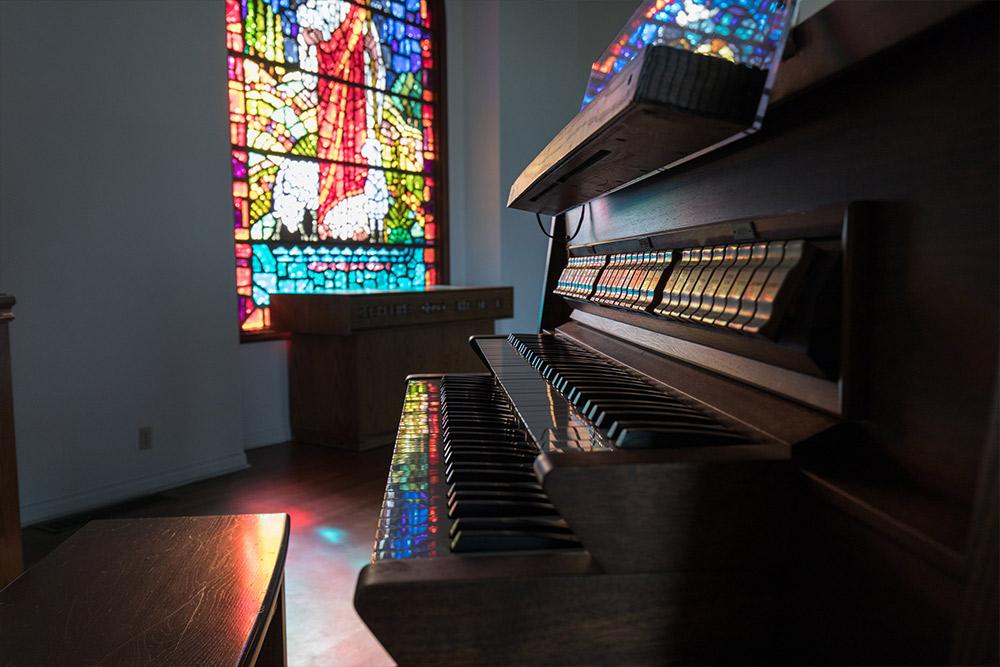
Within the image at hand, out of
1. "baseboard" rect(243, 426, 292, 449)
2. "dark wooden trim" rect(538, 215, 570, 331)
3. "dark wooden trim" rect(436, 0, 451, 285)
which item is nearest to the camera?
"dark wooden trim" rect(538, 215, 570, 331)

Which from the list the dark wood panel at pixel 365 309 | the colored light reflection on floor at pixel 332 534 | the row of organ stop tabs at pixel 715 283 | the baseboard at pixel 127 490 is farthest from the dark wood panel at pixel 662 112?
the dark wood panel at pixel 365 309

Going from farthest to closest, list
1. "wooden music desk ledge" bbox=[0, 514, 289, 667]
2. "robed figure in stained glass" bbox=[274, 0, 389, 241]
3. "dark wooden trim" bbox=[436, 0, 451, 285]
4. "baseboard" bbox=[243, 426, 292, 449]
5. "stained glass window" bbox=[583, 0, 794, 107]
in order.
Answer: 1. "dark wooden trim" bbox=[436, 0, 451, 285]
2. "robed figure in stained glass" bbox=[274, 0, 389, 241]
3. "baseboard" bbox=[243, 426, 292, 449]
4. "wooden music desk ledge" bbox=[0, 514, 289, 667]
5. "stained glass window" bbox=[583, 0, 794, 107]

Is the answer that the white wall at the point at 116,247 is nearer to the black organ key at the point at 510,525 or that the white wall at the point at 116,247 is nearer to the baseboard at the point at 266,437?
the baseboard at the point at 266,437

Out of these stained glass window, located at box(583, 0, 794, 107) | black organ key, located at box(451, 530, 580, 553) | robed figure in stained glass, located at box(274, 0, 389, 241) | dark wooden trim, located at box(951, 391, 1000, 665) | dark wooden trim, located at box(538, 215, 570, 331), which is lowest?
black organ key, located at box(451, 530, 580, 553)

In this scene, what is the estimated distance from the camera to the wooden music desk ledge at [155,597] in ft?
3.78

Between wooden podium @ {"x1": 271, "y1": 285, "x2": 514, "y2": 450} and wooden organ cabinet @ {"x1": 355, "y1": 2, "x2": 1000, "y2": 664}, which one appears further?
wooden podium @ {"x1": 271, "y1": 285, "x2": 514, "y2": 450}

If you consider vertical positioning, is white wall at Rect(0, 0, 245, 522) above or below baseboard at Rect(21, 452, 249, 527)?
above

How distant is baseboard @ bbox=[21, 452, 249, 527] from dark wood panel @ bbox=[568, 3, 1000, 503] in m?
3.46

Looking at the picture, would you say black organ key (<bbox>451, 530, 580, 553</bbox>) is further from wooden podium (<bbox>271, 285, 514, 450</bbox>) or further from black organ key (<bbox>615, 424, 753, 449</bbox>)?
wooden podium (<bbox>271, 285, 514, 450</bbox>)

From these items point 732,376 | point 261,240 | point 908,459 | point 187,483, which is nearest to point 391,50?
point 261,240

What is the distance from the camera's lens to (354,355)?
14.5 ft

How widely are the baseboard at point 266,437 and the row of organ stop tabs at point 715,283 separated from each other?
11.5 feet

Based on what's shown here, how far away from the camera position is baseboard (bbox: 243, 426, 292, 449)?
177 inches

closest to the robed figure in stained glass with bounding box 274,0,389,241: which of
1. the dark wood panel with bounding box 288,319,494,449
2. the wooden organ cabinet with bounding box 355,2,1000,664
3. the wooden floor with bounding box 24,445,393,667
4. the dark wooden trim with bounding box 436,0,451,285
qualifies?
the dark wooden trim with bounding box 436,0,451,285
